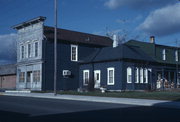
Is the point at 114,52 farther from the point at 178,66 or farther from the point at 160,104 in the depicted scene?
the point at 160,104

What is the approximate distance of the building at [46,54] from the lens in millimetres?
37438

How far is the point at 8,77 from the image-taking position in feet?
160

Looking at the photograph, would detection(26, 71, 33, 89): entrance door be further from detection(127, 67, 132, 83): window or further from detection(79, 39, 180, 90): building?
detection(127, 67, 132, 83): window

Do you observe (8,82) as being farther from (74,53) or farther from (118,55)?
(118,55)

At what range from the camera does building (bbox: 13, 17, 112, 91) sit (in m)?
37.4

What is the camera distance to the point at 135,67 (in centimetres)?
3516

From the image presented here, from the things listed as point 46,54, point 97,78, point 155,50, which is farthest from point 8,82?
point 155,50

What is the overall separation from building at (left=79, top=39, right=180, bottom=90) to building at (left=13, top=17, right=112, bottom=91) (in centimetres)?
161

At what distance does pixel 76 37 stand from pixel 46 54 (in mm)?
5919

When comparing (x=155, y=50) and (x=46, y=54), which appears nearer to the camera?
(x=46, y=54)

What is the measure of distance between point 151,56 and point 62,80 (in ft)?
41.6

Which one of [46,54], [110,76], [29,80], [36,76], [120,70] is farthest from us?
[29,80]

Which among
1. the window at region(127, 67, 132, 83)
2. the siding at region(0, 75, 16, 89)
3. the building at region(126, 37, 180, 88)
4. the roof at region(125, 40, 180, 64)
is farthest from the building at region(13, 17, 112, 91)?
the window at region(127, 67, 132, 83)

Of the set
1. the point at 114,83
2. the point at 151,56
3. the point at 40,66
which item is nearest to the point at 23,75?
the point at 40,66
